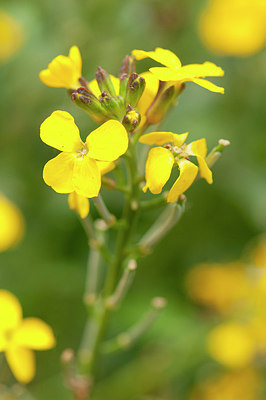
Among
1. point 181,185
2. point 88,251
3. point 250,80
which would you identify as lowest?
point 88,251

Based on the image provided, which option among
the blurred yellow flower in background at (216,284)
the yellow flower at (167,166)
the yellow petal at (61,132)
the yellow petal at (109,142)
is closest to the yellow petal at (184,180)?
the yellow flower at (167,166)

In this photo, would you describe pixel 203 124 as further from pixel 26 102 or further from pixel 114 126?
pixel 114 126

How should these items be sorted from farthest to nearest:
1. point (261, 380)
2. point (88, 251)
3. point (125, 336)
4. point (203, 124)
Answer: point (203, 124) < point (88, 251) < point (261, 380) < point (125, 336)

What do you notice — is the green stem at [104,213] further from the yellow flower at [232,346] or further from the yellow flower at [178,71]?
the yellow flower at [232,346]

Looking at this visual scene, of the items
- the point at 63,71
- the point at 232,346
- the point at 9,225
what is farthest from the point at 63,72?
the point at 232,346

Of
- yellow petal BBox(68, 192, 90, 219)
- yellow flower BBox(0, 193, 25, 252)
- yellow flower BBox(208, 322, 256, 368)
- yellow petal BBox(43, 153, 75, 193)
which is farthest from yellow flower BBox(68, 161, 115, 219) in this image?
yellow flower BBox(208, 322, 256, 368)

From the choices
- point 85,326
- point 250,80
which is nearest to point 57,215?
point 85,326
